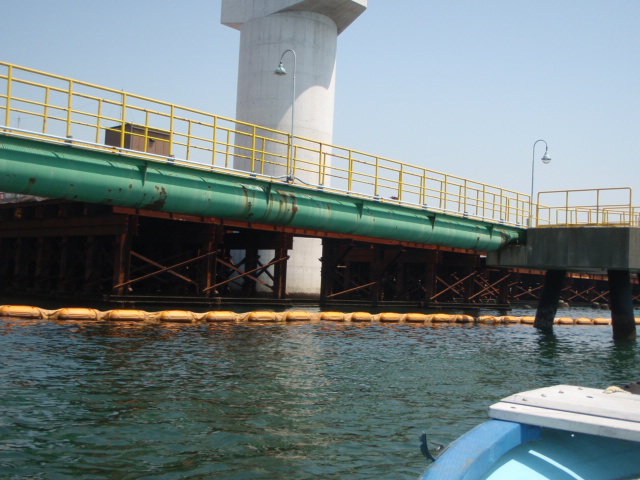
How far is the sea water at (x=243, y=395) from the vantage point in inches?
280

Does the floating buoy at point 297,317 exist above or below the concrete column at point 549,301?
below

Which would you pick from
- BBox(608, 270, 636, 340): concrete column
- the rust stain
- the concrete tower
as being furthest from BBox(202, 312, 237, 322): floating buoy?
BBox(608, 270, 636, 340): concrete column

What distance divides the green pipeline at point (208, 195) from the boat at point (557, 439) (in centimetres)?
1515

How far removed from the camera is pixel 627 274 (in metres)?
25.1

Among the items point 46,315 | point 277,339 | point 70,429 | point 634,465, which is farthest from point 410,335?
point 634,465

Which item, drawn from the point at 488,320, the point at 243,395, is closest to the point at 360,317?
the point at 488,320

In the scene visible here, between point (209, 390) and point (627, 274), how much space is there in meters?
19.9

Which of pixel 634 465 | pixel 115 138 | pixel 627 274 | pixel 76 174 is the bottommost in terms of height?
pixel 634 465

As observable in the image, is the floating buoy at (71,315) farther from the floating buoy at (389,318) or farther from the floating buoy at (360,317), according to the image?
the floating buoy at (389,318)

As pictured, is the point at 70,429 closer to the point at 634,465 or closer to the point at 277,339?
the point at 634,465

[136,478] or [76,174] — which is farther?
[76,174]

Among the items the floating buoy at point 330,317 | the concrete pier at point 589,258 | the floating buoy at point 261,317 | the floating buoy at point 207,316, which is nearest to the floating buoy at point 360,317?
the floating buoy at point 207,316

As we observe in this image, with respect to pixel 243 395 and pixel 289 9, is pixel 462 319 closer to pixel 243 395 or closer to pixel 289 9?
pixel 243 395

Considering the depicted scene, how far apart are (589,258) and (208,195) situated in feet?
46.9
